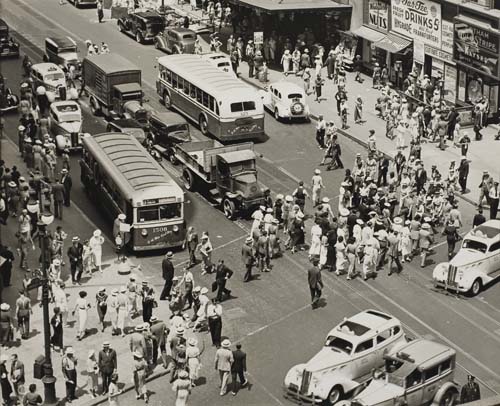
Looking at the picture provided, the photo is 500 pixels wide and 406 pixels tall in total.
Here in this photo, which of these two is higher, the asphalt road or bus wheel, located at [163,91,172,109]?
bus wheel, located at [163,91,172,109]

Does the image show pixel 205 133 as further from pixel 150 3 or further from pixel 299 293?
pixel 150 3

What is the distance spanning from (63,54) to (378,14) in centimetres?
1796

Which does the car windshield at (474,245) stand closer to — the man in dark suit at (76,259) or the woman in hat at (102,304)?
the woman in hat at (102,304)

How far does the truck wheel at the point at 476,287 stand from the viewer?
136 feet

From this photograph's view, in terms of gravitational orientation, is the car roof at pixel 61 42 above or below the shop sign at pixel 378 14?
below

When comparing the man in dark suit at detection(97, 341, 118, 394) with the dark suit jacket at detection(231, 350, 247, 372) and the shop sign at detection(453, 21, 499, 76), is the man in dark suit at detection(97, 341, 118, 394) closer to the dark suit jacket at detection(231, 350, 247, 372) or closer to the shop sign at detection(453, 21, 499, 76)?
the dark suit jacket at detection(231, 350, 247, 372)

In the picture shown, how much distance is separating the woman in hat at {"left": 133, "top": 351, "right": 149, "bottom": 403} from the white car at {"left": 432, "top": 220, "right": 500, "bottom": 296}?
40.2ft

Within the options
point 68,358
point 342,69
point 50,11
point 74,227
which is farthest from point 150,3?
point 68,358

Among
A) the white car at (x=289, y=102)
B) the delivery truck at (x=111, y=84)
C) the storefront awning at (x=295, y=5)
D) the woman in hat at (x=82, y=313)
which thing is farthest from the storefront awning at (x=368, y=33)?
the woman in hat at (x=82, y=313)

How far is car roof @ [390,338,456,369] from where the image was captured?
3347 centimetres

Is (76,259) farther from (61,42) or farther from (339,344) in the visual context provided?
(61,42)

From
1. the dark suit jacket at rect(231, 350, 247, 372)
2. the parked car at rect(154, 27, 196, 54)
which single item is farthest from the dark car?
the dark suit jacket at rect(231, 350, 247, 372)

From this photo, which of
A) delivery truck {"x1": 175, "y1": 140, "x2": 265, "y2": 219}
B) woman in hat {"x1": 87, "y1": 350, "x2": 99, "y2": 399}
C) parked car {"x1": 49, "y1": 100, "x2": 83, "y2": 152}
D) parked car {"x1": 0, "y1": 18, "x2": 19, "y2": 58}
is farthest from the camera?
parked car {"x1": 0, "y1": 18, "x2": 19, "y2": 58}

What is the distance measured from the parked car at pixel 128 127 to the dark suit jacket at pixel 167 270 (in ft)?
45.1
